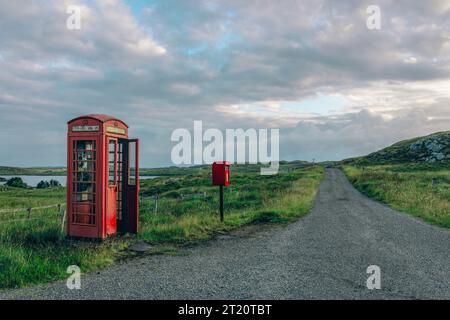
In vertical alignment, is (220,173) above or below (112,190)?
above

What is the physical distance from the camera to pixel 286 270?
7.77m

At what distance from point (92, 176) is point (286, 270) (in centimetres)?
597

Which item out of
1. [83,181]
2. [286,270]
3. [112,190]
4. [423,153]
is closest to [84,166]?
[83,181]

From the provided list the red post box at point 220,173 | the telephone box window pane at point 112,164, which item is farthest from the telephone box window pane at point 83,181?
the red post box at point 220,173

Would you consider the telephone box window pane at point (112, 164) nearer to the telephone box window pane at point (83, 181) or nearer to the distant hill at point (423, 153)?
the telephone box window pane at point (83, 181)

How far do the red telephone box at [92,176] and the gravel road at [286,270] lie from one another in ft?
8.44

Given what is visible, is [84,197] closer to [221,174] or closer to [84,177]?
[84,177]

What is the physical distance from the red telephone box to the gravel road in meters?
2.57

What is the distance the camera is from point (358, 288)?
6.64 m

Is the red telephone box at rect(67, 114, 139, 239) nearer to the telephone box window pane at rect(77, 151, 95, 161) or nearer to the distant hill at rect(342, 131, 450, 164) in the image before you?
the telephone box window pane at rect(77, 151, 95, 161)

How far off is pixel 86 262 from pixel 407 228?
1100 centimetres

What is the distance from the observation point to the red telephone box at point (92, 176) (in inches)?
410
